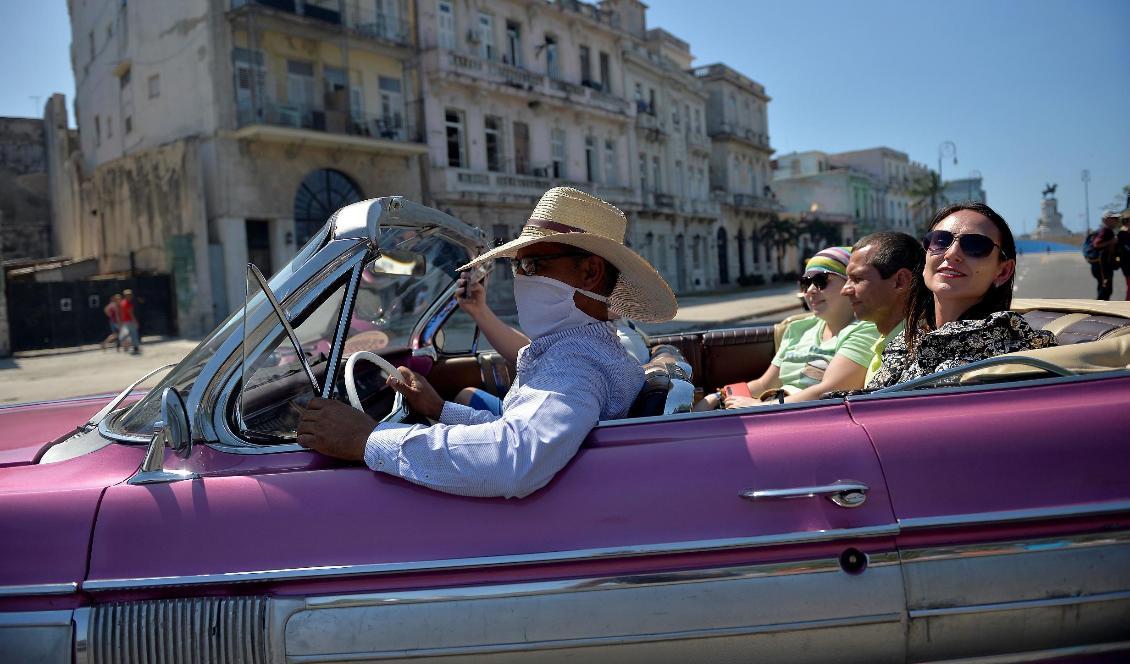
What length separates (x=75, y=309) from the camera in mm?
19922

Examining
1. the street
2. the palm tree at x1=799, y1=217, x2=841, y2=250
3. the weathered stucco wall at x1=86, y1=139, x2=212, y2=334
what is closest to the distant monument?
the palm tree at x1=799, y1=217, x2=841, y2=250

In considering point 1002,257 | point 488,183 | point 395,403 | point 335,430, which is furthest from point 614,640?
point 488,183

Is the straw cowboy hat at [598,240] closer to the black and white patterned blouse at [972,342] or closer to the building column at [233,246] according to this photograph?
the black and white patterned blouse at [972,342]

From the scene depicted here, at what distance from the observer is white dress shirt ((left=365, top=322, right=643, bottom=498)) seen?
165 centimetres

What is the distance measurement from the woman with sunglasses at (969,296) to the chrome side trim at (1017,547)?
671 millimetres

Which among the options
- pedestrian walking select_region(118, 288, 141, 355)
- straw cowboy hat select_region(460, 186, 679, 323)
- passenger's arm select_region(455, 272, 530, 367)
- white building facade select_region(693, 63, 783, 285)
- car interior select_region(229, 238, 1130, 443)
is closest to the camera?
car interior select_region(229, 238, 1130, 443)

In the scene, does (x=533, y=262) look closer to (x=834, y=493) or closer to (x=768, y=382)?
(x=834, y=493)

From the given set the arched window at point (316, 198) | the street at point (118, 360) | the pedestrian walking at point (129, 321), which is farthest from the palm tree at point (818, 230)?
the pedestrian walking at point (129, 321)

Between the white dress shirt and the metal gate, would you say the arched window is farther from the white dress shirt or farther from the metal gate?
the white dress shirt

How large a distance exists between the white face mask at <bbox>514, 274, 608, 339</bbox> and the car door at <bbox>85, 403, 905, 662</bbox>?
47 centimetres

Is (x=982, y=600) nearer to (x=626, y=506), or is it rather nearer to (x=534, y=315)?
(x=626, y=506)

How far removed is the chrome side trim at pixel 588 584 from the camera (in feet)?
5.18

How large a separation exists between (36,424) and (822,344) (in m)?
3.10

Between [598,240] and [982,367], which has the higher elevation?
[598,240]
